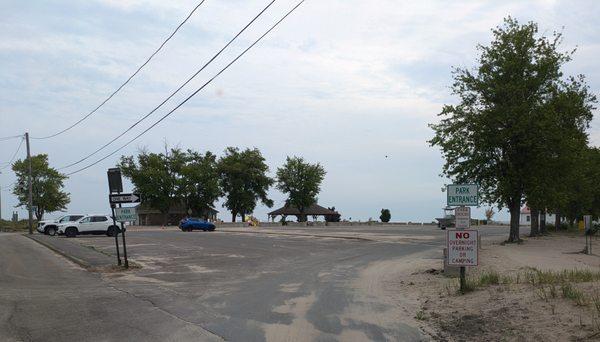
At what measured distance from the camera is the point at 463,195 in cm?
1377

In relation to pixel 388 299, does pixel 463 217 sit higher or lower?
higher

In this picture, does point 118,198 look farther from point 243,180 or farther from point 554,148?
point 243,180

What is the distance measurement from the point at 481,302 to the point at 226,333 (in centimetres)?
529

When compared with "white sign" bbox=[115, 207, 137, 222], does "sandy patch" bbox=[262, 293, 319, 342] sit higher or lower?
lower

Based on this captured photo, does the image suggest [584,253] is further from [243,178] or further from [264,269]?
[243,178]

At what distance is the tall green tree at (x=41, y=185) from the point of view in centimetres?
9125

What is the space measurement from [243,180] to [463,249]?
285ft

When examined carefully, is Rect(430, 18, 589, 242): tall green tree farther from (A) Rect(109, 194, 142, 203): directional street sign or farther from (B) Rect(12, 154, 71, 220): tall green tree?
(B) Rect(12, 154, 71, 220): tall green tree

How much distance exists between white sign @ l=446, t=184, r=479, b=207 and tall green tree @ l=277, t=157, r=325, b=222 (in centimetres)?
8784

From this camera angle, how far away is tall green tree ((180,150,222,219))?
3531 inches

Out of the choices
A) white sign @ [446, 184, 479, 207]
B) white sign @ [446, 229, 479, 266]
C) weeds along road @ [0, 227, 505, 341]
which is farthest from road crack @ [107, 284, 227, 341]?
white sign @ [446, 184, 479, 207]

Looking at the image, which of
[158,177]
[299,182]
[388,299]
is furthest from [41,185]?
[388,299]

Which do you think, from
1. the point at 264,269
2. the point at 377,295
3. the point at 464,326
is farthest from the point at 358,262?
the point at 464,326

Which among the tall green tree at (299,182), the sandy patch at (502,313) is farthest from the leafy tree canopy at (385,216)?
the sandy patch at (502,313)
